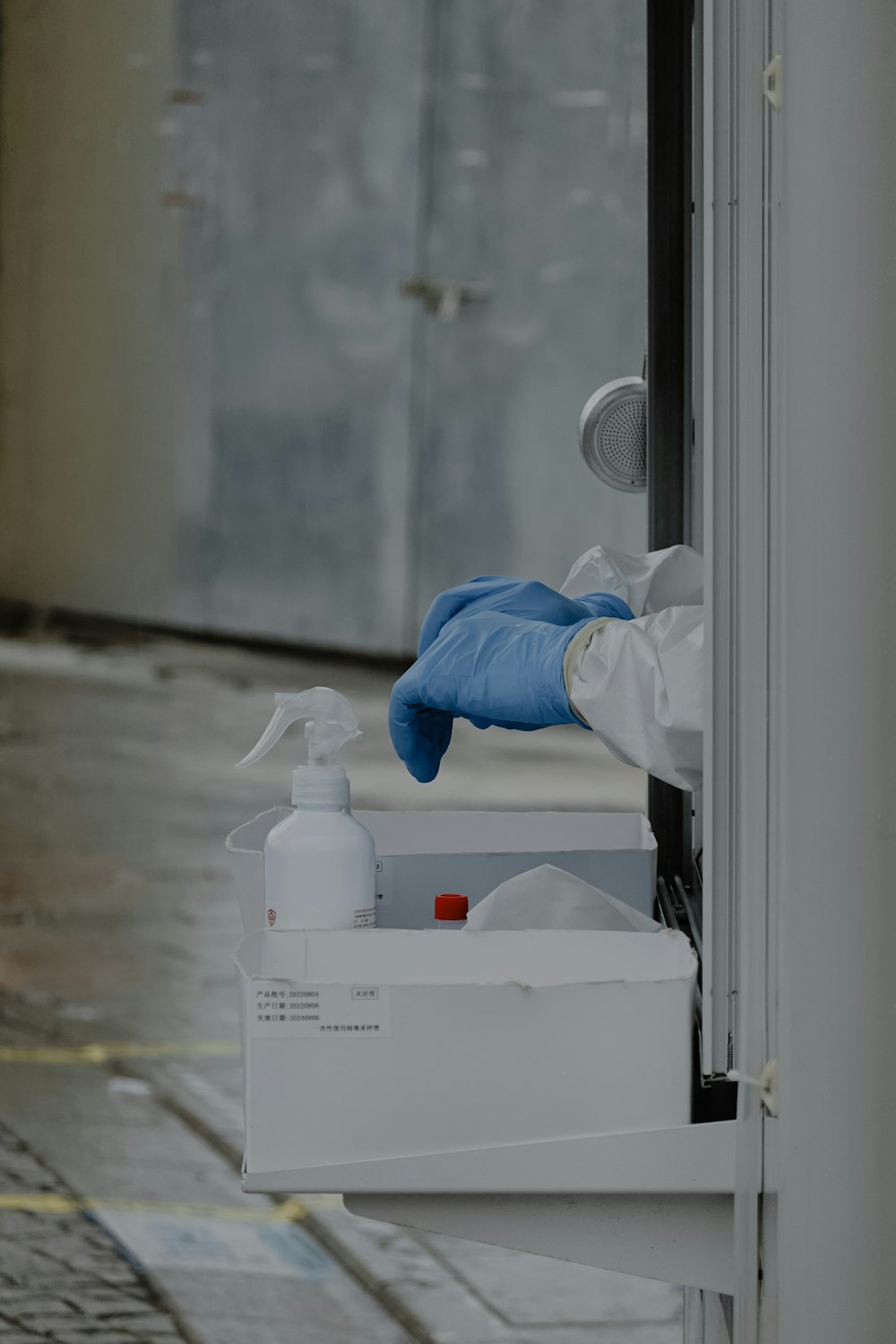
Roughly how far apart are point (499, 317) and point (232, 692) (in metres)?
1.98

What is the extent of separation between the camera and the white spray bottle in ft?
2.70

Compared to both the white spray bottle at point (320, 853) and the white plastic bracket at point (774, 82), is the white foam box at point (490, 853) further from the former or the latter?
the white plastic bracket at point (774, 82)

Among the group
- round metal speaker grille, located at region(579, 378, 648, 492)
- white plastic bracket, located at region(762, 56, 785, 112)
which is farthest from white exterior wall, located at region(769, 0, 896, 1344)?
round metal speaker grille, located at region(579, 378, 648, 492)

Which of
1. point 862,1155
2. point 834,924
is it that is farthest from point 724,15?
point 862,1155

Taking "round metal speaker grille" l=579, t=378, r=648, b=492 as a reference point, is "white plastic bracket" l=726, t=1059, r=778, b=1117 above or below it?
below

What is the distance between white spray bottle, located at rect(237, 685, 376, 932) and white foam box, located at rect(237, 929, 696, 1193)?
7 cm

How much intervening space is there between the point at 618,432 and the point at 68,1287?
1371mm

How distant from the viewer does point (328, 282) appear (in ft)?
21.2

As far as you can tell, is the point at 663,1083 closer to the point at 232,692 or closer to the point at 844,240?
the point at 844,240

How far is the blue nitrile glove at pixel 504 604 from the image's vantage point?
3.40ft

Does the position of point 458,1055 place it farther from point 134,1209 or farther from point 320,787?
point 134,1209

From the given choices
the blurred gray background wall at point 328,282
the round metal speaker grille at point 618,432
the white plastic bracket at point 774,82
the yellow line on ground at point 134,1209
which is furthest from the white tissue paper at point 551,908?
the blurred gray background wall at point 328,282

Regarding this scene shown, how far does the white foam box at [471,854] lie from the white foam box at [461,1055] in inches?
8.1

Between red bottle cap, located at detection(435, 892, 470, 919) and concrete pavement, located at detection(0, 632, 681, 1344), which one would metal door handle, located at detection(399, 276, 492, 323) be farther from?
red bottle cap, located at detection(435, 892, 470, 919)
